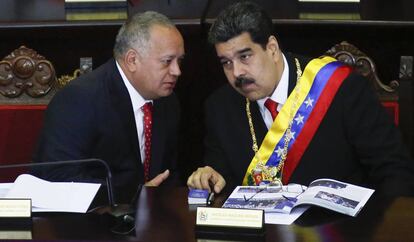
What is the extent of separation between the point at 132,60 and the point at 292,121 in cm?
52

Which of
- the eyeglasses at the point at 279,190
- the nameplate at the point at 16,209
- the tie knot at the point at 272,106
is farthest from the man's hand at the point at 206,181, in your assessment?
the nameplate at the point at 16,209

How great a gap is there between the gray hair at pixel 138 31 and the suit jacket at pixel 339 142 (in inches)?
10.0

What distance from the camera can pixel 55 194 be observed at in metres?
1.80

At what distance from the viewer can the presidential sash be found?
86.4 inches

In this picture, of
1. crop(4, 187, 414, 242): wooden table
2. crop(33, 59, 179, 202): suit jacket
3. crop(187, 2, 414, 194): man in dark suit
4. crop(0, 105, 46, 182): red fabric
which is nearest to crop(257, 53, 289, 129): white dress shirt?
crop(187, 2, 414, 194): man in dark suit

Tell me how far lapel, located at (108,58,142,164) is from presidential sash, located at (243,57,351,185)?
0.35 meters

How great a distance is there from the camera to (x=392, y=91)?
7.41 feet

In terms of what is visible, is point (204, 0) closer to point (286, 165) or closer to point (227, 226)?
point (286, 165)

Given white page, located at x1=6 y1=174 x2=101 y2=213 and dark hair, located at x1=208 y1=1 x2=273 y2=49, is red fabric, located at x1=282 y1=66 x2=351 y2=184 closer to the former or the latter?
dark hair, located at x1=208 y1=1 x2=273 y2=49

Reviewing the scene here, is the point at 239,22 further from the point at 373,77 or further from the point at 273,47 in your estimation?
the point at 373,77

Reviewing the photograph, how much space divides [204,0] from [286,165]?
883 millimetres

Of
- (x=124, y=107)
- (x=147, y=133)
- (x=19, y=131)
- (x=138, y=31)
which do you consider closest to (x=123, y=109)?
(x=124, y=107)

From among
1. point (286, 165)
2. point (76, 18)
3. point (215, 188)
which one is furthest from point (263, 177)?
point (76, 18)

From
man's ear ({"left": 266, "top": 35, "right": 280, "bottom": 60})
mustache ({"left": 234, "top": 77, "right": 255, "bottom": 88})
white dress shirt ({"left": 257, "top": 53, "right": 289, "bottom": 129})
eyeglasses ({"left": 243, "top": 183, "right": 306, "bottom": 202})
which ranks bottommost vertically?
eyeglasses ({"left": 243, "top": 183, "right": 306, "bottom": 202})
